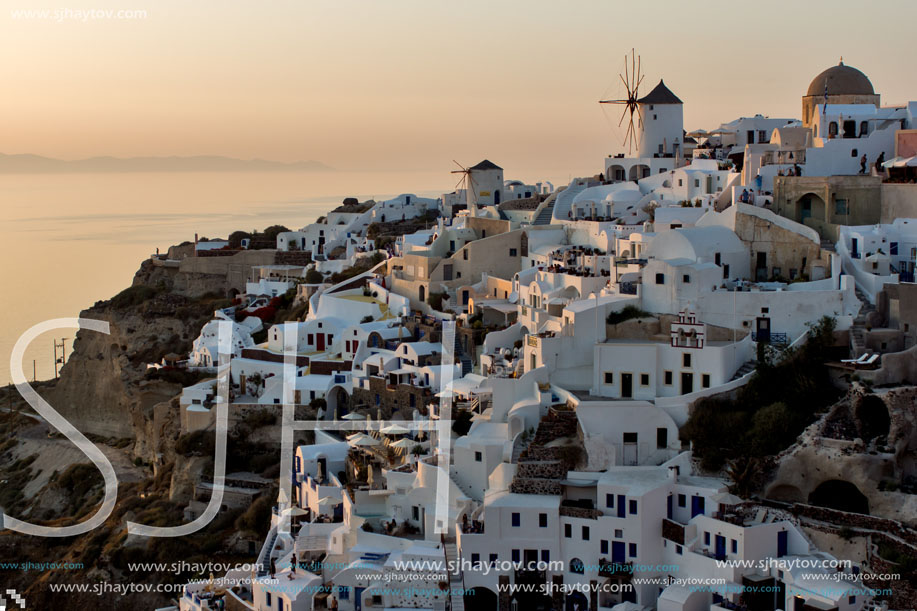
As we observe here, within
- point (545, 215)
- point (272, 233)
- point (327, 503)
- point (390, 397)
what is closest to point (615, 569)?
point (327, 503)

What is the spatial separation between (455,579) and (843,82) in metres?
20.6

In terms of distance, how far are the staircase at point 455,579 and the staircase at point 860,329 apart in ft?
28.9

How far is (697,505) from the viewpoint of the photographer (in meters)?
21.5

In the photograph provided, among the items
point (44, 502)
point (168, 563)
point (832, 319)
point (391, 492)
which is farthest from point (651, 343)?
point (44, 502)

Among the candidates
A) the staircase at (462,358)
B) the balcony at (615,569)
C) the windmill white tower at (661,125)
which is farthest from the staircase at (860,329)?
the windmill white tower at (661,125)

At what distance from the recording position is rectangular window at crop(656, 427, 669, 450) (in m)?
23.1

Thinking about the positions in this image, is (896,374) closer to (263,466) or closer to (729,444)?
(729,444)

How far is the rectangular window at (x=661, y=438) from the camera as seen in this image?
23.1 m

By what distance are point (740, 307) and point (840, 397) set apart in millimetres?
3139

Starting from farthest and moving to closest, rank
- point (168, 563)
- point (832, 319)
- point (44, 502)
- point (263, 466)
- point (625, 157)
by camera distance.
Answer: point (625, 157) < point (44, 502) < point (263, 466) < point (168, 563) < point (832, 319)

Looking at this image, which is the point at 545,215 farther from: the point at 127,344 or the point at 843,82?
the point at 127,344

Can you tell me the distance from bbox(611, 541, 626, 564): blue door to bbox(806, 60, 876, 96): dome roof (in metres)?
18.4

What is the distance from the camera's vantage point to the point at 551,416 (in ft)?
78.1

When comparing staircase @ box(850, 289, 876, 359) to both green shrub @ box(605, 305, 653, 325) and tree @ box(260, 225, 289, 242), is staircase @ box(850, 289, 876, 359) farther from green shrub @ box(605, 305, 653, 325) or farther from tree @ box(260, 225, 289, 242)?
tree @ box(260, 225, 289, 242)
